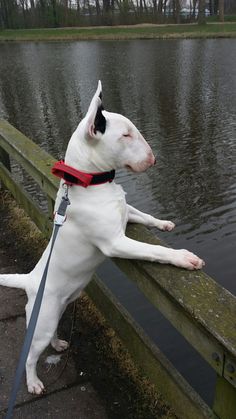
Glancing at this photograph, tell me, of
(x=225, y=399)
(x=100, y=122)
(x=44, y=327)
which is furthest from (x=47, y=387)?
(x=100, y=122)

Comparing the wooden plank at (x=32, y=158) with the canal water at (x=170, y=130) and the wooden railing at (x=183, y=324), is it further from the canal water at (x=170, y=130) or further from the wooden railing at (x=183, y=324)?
the canal water at (x=170, y=130)

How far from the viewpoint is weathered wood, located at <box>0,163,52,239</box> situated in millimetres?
4676

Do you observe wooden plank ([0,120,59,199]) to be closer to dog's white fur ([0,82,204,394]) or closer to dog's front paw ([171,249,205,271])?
dog's white fur ([0,82,204,394])

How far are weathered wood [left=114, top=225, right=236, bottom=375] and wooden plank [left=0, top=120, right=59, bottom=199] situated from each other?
1.58m

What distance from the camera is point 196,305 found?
7.30 feet

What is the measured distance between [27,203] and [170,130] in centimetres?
828

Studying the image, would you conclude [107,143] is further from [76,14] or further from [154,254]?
[76,14]

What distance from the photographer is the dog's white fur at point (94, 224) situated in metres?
2.55

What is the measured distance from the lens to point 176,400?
9.12ft

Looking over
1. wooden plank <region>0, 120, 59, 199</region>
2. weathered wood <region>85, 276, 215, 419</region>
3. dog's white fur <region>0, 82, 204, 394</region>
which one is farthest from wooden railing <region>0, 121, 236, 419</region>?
wooden plank <region>0, 120, 59, 199</region>

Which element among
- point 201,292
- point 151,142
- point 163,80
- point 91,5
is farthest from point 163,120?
point 91,5

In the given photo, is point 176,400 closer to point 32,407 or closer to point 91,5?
point 32,407

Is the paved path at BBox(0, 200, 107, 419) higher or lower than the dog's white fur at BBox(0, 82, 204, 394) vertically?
lower

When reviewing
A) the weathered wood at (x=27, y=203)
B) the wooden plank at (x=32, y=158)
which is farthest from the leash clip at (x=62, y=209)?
the weathered wood at (x=27, y=203)
